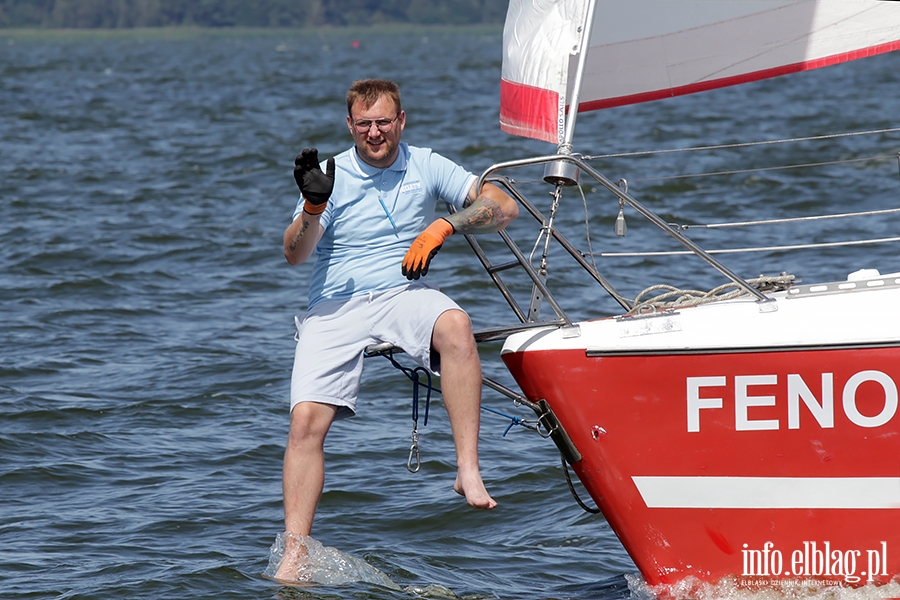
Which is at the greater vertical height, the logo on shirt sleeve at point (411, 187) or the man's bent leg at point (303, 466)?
the logo on shirt sleeve at point (411, 187)

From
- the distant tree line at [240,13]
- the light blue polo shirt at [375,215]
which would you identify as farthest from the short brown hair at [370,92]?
the distant tree line at [240,13]

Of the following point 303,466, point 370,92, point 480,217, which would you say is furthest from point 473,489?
point 370,92

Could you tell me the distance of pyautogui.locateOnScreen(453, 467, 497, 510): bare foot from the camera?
409 centimetres

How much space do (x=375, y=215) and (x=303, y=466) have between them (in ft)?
3.14

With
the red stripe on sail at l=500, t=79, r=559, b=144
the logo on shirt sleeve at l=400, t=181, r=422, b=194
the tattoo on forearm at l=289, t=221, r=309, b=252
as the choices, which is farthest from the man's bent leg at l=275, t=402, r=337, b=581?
the red stripe on sail at l=500, t=79, r=559, b=144

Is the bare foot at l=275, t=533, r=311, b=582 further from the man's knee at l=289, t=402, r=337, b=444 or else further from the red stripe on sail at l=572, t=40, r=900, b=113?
the red stripe on sail at l=572, t=40, r=900, b=113

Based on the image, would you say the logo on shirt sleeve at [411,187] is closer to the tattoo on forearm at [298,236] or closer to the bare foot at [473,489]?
the tattoo on forearm at [298,236]

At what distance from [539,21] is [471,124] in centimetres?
1815

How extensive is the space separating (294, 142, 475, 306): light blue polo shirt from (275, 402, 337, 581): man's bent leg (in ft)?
1.50

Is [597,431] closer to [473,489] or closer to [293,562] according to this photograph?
[473,489]

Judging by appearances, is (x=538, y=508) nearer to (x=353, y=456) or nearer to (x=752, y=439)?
(x=353, y=456)

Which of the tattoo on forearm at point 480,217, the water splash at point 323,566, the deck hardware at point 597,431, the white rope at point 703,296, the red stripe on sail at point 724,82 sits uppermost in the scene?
→ the red stripe on sail at point 724,82

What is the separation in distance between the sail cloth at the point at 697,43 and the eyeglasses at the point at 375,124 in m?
0.64

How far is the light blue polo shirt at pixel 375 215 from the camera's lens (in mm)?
4520
